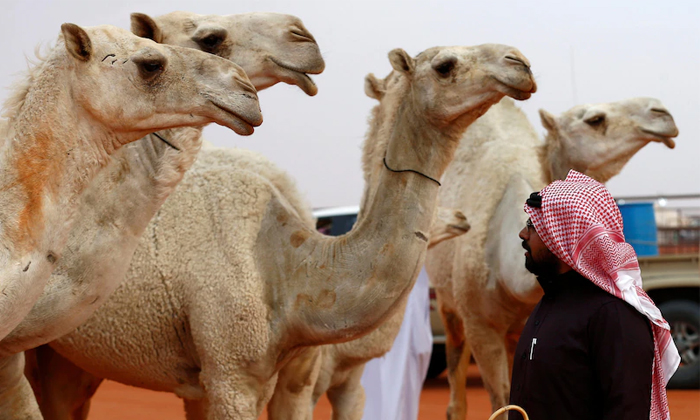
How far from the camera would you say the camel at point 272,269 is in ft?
12.6

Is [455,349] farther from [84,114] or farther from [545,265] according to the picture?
[84,114]

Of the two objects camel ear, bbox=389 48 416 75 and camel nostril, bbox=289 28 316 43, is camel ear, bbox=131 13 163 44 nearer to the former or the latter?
camel nostril, bbox=289 28 316 43

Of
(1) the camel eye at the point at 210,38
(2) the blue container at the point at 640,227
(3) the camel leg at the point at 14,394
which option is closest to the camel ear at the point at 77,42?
(1) the camel eye at the point at 210,38

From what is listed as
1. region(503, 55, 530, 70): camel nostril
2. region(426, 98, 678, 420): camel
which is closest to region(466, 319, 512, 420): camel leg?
region(426, 98, 678, 420): camel

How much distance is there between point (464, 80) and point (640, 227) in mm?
7372

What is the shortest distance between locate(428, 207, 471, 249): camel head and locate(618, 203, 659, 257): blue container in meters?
5.78

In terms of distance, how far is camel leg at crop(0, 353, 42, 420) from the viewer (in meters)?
3.39

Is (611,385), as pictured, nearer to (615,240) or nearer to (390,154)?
(615,240)

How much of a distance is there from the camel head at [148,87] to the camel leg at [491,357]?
3542 mm

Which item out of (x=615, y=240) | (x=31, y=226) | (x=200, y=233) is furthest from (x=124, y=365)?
(x=615, y=240)

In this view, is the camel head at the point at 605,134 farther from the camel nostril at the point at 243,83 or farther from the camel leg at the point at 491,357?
the camel nostril at the point at 243,83

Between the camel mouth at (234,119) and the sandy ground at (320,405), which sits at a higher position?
the camel mouth at (234,119)

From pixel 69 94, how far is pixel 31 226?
0.40 m

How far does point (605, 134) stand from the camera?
5520 mm
